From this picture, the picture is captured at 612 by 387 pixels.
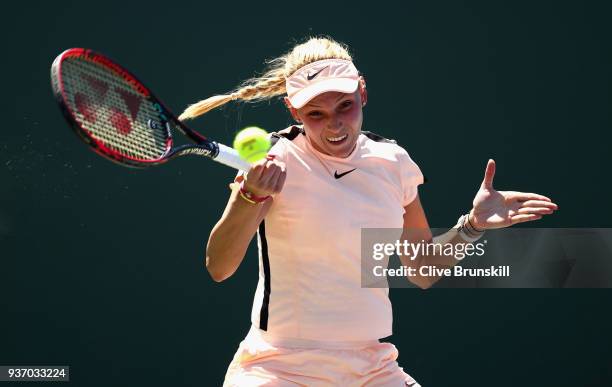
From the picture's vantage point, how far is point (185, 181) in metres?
4.56

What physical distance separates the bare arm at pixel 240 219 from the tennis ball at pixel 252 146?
57 mm

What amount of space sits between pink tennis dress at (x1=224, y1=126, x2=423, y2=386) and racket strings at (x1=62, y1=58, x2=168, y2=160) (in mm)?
363

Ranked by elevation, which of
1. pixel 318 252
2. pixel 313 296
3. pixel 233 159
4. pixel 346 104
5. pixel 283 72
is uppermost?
pixel 283 72

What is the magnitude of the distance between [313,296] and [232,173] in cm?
202

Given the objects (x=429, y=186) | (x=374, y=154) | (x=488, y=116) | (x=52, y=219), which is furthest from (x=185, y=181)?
(x=374, y=154)

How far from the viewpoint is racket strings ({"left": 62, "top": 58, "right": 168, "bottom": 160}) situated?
232 cm

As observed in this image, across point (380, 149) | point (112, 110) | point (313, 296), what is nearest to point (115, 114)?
point (112, 110)

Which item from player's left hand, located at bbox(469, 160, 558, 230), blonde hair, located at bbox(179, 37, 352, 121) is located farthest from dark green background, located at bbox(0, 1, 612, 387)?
player's left hand, located at bbox(469, 160, 558, 230)

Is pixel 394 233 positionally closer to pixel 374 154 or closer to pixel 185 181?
pixel 374 154

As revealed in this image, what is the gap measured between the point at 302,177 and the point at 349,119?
8.2 inches

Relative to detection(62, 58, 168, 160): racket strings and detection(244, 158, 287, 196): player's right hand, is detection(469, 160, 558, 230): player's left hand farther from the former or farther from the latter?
detection(62, 58, 168, 160): racket strings

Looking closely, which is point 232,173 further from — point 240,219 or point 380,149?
point 240,219

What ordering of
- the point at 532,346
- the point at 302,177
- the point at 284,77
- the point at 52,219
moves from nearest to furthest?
the point at 302,177 < the point at 284,77 < the point at 52,219 < the point at 532,346

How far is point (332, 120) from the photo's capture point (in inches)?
106
